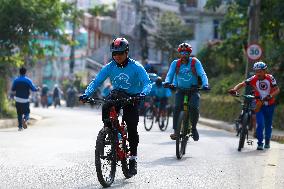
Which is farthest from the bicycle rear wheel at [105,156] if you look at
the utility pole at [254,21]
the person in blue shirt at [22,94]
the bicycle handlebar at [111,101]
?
the utility pole at [254,21]

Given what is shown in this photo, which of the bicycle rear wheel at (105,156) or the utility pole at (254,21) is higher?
the utility pole at (254,21)

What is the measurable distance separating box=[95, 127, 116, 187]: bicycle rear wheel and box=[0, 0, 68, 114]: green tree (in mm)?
18355

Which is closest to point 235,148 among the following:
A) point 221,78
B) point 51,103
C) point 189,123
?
point 189,123

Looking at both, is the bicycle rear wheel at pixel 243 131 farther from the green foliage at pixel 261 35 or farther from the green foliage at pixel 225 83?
the green foliage at pixel 225 83

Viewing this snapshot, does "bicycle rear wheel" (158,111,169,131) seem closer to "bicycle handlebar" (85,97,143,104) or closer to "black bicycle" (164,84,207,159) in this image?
"black bicycle" (164,84,207,159)

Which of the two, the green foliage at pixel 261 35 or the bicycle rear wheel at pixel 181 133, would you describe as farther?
the green foliage at pixel 261 35

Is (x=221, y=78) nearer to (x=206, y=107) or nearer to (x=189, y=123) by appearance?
(x=206, y=107)

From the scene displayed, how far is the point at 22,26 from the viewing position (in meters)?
29.2

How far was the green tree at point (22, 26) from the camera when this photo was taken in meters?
28.3

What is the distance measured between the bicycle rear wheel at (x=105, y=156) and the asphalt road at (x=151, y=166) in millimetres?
200

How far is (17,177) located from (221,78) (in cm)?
2951

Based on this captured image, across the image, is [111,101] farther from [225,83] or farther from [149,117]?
[225,83]

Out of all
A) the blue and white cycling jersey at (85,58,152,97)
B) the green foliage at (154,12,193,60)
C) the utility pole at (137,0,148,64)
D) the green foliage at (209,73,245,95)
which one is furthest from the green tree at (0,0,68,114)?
the utility pole at (137,0,148,64)

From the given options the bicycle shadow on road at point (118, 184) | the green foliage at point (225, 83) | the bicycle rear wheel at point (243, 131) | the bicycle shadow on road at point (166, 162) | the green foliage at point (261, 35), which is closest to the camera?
the bicycle shadow on road at point (118, 184)
